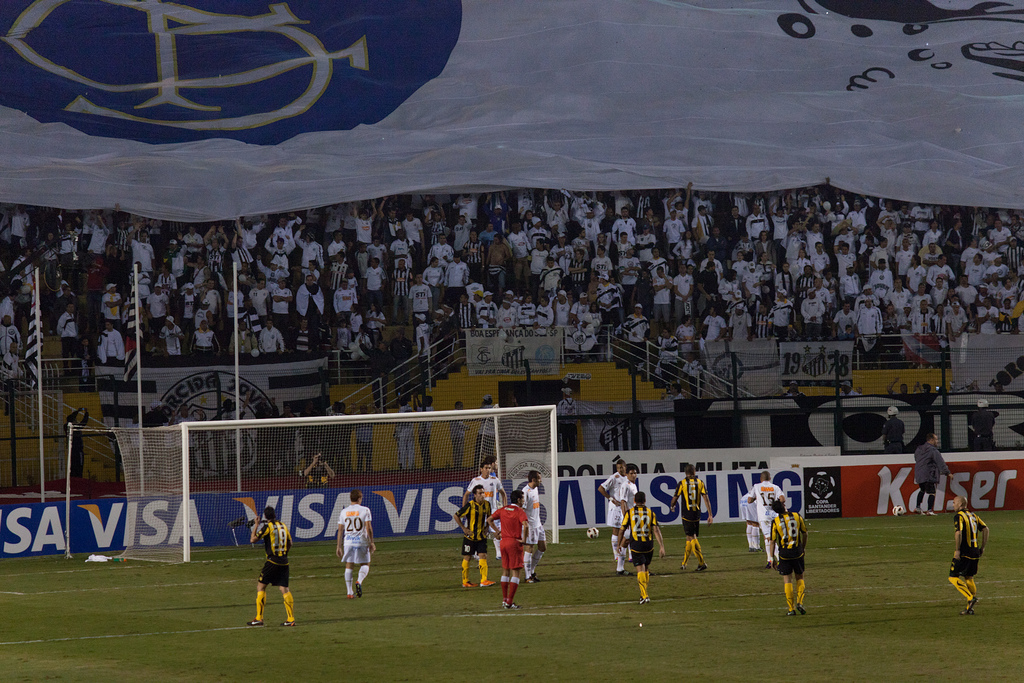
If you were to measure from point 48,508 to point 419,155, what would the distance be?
19472 mm

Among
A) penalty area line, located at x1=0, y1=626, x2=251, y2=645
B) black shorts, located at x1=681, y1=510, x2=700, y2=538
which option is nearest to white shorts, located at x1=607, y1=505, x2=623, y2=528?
black shorts, located at x1=681, y1=510, x2=700, y2=538

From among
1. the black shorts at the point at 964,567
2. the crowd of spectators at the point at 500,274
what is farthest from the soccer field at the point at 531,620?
the crowd of spectators at the point at 500,274

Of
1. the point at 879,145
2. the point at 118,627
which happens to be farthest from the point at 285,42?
the point at 118,627

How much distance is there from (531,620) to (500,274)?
18.3 metres

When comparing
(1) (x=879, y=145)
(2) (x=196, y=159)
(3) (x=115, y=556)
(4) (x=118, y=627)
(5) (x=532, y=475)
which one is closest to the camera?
(4) (x=118, y=627)

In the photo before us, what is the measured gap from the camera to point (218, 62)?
1597 inches

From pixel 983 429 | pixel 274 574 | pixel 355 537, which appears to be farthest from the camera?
pixel 983 429

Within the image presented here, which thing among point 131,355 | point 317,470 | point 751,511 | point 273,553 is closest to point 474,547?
point 273,553

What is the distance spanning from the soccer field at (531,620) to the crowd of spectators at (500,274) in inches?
380

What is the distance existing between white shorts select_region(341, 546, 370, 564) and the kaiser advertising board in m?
5.08

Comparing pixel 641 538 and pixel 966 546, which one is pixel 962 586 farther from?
pixel 641 538

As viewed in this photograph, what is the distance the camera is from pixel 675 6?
43.7 m

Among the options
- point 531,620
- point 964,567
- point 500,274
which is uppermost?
point 500,274

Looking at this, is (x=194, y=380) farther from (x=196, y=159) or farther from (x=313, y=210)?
(x=196, y=159)
